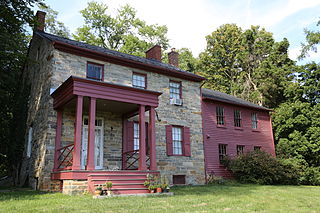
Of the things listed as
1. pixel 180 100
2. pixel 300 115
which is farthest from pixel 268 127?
pixel 180 100

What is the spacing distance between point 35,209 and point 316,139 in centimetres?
1944

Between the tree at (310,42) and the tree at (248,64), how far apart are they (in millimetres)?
1374

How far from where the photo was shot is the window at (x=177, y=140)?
47.0 ft

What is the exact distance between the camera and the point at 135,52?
2825 cm

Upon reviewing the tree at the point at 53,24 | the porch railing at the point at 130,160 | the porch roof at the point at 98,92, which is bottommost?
the porch railing at the point at 130,160

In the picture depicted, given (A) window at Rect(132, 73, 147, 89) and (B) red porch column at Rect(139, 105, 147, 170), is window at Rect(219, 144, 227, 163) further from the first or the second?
(B) red porch column at Rect(139, 105, 147, 170)

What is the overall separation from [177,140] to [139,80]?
365 cm

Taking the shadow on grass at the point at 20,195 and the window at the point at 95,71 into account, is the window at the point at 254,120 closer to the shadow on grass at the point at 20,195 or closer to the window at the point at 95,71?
the window at the point at 95,71

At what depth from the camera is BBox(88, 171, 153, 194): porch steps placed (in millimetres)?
9055

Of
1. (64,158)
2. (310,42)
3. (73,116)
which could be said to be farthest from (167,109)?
(310,42)

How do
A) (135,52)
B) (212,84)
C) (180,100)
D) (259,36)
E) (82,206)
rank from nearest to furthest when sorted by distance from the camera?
(82,206)
(180,100)
(135,52)
(259,36)
(212,84)

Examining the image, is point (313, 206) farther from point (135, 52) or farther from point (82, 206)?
point (135, 52)

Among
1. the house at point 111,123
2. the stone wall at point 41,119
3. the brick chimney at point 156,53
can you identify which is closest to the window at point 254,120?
the house at point 111,123

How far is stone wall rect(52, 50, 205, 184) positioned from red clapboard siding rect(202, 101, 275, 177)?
114cm
